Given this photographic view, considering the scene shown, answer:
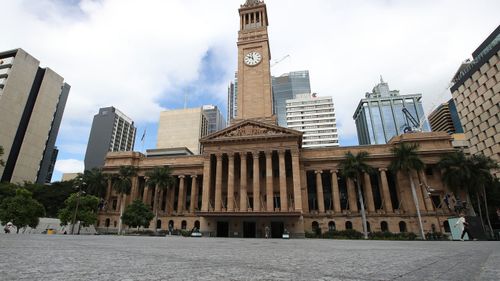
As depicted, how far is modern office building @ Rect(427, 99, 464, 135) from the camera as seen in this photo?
110688 mm

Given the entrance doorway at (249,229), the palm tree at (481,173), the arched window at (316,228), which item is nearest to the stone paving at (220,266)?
the arched window at (316,228)

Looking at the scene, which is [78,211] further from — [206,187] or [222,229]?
[222,229]

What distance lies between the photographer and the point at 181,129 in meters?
130

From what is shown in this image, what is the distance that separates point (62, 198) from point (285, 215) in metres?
48.7

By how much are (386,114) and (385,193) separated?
114 m

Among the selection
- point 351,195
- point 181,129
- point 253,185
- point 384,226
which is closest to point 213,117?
point 181,129

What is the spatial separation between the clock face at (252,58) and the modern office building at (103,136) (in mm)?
100238

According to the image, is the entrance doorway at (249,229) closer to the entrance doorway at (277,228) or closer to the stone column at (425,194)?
the entrance doorway at (277,228)

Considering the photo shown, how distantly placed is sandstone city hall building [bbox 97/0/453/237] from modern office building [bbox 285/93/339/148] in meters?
76.6

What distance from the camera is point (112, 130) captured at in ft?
444

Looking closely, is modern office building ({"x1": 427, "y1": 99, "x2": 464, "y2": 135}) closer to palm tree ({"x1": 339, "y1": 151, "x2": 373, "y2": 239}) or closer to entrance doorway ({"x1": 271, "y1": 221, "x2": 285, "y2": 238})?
palm tree ({"x1": 339, "y1": 151, "x2": 373, "y2": 239})

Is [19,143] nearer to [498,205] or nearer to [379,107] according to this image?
[498,205]

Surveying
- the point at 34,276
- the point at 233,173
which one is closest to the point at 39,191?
the point at 233,173

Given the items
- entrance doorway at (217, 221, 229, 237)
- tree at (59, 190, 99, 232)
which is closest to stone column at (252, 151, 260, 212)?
entrance doorway at (217, 221, 229, 237)
